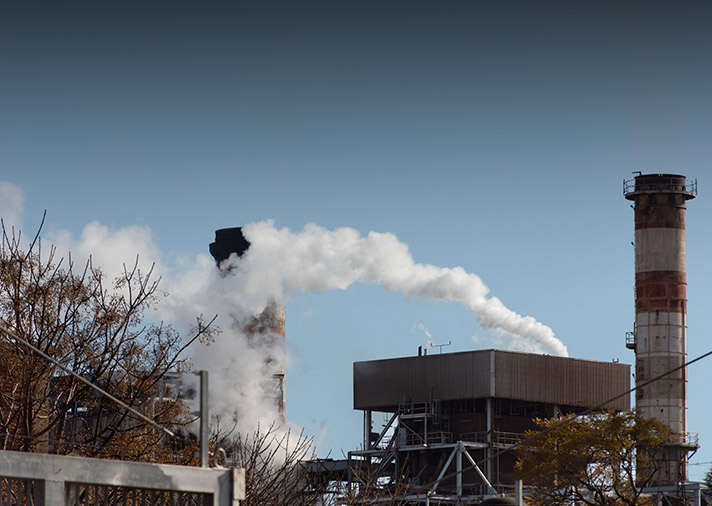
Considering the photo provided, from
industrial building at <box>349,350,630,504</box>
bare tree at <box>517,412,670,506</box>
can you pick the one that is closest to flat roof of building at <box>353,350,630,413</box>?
industrial building at <box>349,350,630,504</box>

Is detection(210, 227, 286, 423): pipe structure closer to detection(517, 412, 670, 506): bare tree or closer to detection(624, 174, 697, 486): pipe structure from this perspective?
detection(624, 174, 697, 486): pipe structure

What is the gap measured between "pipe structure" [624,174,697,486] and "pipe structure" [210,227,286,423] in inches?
1051

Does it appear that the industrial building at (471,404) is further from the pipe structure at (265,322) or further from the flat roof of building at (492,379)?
the pipe structure at (265,322)

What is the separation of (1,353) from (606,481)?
44.9m

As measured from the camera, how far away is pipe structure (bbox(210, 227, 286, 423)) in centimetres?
10031

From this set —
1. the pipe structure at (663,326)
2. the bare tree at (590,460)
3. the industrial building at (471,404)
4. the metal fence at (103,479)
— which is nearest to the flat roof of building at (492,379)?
the industrial building at (471,404)

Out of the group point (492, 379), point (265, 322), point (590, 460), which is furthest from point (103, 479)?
point (265, 322)

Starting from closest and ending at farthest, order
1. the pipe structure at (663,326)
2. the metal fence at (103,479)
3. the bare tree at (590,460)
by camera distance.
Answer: the metal fence at (103,479), the bare tree at (590,460), the pipe structure at (663,326)

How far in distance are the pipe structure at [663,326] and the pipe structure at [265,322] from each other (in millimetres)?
26702

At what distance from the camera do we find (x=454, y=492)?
8812 cm

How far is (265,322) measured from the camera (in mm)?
100688

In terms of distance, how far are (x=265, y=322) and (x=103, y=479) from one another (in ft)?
282

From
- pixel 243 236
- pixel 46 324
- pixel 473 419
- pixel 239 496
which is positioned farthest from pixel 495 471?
pixel 239 496

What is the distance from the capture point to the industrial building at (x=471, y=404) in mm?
90375
